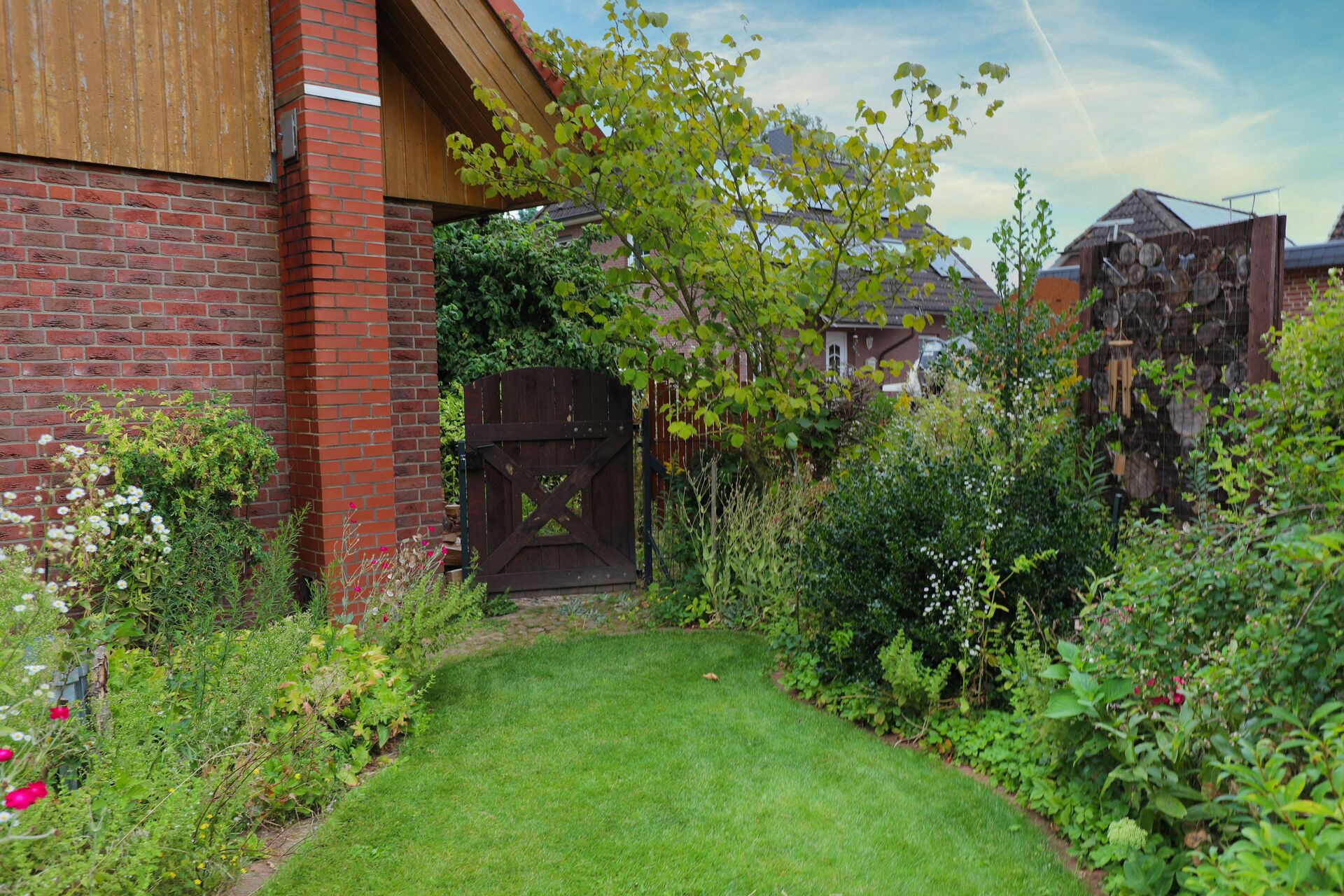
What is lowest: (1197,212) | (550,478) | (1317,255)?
(550,478)

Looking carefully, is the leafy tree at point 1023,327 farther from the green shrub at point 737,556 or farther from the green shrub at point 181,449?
the green shrub at point 181,449

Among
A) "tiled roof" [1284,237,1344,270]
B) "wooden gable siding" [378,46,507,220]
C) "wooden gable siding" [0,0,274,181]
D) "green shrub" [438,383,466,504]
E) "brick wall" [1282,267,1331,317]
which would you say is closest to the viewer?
"wooden gable siding" [0,0,274,181]

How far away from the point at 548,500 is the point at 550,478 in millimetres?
491

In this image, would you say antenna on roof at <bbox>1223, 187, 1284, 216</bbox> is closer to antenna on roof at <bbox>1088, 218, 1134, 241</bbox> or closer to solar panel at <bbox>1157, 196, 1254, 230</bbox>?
solar panel at <bbox>1157, 196, 1254, 230</bbox>

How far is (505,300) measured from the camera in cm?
994

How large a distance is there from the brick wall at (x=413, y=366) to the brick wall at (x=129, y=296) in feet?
3.08

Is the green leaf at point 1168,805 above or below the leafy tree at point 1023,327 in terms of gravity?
below

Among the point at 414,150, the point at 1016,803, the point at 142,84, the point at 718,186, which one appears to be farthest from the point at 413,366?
the point at 1016,803

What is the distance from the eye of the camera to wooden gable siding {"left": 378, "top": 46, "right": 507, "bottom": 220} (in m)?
5.93

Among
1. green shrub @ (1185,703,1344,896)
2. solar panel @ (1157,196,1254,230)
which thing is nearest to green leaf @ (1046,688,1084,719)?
green shrub @ (1185,703,1344,896)

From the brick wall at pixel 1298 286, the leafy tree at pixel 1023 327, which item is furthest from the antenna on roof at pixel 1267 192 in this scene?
the leafy tree at pixel 1023 327

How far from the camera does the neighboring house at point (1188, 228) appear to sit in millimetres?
13422

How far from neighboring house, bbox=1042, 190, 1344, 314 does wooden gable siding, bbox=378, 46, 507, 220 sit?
8.31 meters

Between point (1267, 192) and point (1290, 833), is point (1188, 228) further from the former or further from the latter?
point (1290, 833)
